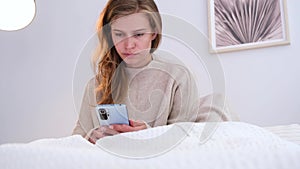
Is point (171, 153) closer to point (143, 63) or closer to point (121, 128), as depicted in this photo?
point (121, 128)

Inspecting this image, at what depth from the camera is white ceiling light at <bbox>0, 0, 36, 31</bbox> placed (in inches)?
62.2

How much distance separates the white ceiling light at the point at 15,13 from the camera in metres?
1.58

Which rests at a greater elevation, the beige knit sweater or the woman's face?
the woman's face

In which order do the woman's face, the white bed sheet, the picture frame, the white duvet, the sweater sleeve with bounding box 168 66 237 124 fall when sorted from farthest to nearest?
1. the picture frame
2. the woman's face
3. the sweater sleeve with bounding box 168 66 237 124
4. the white bed sheet
5. the white duvet

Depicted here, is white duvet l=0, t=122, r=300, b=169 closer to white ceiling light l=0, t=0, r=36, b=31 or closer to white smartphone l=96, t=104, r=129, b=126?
white smartphone l=96, t=104, r=129, b=126

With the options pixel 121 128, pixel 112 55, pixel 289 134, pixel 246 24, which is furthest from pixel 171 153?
pixel 246 24

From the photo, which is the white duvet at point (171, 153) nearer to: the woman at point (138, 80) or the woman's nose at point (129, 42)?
the woman at point (138, 80)

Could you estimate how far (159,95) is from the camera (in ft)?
3.19

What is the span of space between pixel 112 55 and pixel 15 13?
84cm

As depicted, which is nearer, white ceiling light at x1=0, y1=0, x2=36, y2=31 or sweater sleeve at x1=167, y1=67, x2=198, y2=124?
sweater sleeve at x1=167, y1=67, x2=198, y2=124

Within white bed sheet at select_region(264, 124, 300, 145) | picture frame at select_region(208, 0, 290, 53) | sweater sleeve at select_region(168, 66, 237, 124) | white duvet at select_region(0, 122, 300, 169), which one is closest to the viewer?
white duvet at select_region(0, 122, 300, 169)

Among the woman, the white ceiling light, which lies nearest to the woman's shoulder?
the woman

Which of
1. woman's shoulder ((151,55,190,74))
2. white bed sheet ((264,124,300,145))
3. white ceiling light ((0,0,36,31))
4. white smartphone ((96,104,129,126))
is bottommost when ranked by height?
white bed sheet ((264,124,300,145))

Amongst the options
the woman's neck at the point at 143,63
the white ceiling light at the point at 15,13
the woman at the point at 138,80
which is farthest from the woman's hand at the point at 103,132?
the white ceiling light at the point at 15,13
